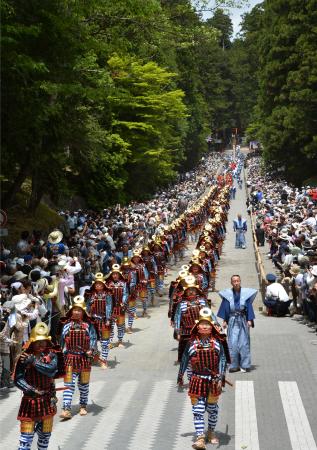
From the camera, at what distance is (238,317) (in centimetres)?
1462

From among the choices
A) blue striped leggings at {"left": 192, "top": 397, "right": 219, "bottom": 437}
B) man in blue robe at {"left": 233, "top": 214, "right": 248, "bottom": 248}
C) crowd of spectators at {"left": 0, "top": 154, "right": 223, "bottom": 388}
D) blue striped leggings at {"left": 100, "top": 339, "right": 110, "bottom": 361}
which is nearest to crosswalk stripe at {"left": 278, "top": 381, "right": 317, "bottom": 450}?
blue striped leggings at {"left": 192, "top": 397, "right": 219, "bottom": 437}

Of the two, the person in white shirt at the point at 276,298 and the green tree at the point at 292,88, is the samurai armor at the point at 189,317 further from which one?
the green tree at the point at 292,88

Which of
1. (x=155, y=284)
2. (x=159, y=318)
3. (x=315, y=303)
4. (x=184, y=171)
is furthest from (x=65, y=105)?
(x=184, y=171)

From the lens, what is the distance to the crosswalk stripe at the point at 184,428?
412 inches

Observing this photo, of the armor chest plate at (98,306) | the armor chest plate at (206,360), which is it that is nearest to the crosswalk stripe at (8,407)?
the armor chest plate at (98,306)

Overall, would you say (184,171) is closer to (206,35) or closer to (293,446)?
(206,35)

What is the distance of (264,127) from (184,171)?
76.8ft

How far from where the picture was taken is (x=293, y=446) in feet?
33.6

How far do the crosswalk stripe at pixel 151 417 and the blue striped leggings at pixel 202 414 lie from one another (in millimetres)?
679

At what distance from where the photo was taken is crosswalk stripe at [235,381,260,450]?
412 inches

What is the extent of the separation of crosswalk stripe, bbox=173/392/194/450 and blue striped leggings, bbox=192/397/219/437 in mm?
324

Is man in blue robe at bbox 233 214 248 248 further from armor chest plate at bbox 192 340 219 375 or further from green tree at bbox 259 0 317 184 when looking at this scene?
armor chest plate at bbox 192 340 219 375

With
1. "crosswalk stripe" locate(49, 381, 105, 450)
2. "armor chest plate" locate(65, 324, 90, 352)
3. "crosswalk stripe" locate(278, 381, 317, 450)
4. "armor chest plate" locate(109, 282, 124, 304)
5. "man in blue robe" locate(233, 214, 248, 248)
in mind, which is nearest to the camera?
"crosswalk stripe" locate(278, 381, 317, 450)

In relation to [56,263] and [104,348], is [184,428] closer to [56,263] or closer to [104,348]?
[104,348]
